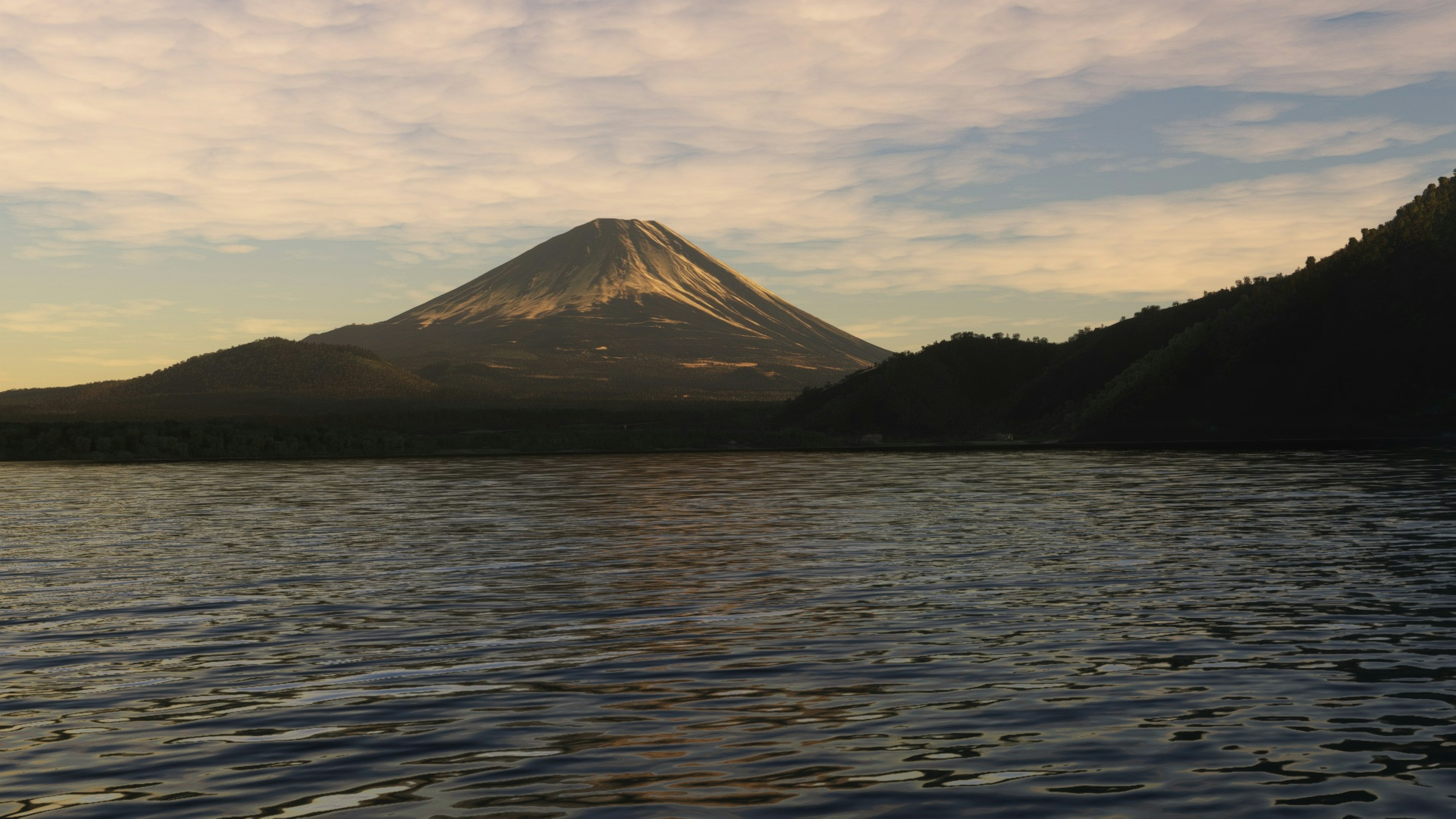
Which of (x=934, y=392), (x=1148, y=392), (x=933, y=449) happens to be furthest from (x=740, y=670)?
(x=934, y=392)

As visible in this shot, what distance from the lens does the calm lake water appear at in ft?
37.7

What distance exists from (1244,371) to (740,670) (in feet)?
386

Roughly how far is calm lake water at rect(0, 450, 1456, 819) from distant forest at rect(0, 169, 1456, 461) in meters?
80.6

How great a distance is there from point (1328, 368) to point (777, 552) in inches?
4082

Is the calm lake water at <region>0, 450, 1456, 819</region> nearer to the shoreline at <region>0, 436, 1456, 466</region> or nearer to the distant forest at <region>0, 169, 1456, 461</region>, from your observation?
the shoreline at <region>0, 436, 1456, 466</region>

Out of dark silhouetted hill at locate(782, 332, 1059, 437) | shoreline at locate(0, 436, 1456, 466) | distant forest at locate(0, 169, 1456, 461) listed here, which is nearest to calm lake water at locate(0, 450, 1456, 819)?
shoreline at locate(0, 436, 1456, 466)

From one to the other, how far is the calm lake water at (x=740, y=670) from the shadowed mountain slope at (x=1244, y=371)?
81659 millimetres

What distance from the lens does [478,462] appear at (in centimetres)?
9962

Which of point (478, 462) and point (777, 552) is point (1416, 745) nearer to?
point (777, 552)

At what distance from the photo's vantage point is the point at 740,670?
55.2 feet

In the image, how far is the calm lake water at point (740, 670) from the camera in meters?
11.5

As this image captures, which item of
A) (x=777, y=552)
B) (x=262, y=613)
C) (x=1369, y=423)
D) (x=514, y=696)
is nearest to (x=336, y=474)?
(x=777, y=552)

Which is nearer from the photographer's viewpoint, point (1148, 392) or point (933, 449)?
point (933, 449)

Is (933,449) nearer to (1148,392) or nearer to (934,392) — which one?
(1148,392)
